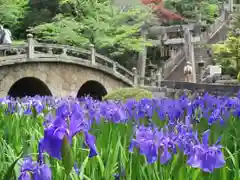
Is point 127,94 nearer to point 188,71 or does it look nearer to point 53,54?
point 53,54

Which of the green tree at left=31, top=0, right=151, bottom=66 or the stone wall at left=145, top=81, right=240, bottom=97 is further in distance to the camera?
the green tree at left=31, top=0, right=151, bottom=66

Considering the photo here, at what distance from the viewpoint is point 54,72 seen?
18750mm

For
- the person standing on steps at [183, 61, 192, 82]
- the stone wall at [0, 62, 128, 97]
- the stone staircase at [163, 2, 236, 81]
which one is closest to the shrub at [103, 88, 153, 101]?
the stone wall at [0, 62, 128, 97]

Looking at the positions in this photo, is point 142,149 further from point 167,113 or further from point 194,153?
point 167,113

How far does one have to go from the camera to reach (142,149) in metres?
1.86

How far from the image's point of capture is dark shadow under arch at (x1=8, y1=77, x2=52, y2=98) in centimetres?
1923

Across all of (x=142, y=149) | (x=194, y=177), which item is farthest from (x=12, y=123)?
(x=194, y=177)

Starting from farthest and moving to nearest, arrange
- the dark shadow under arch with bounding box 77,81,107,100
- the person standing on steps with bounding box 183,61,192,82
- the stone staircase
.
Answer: the stone staircase
the dark shadow under arch with bounding box 77,81,107,100
the person standing on steps with bounding box 183,61,192,82

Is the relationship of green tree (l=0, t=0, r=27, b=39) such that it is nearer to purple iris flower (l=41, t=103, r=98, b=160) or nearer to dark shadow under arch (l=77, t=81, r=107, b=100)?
dark shadow under arch (l=77, t=81, r=107, b=100)

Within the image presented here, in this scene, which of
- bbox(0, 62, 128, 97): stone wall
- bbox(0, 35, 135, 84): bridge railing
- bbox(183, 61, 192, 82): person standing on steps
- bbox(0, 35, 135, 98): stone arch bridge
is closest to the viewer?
bbox(0, 35, 135, 84): bridge railing

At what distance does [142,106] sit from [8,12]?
16586 millimetres

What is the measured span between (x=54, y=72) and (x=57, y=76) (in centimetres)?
29

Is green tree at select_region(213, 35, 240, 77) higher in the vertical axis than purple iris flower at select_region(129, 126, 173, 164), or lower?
higher

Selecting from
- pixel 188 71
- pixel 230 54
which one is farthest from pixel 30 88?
pixel 230 54
